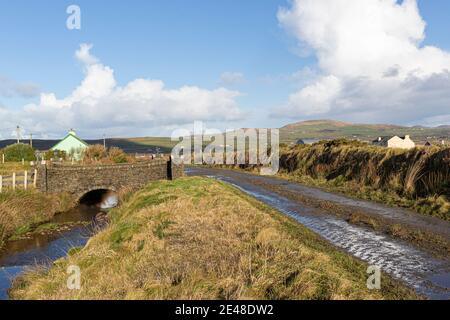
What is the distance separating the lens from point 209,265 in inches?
342

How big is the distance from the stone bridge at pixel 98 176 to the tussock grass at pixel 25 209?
159 centimetres

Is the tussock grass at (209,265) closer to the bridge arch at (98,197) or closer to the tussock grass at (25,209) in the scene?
the tussock grass at (25,209)

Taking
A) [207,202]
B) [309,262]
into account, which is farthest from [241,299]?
[207,202]

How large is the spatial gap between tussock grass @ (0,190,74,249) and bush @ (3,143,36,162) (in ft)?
100

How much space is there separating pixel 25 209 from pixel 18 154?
38167 millimetres

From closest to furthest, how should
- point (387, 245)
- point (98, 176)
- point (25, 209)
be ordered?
1. point (387, 245)
2. point (25, 209)
3. point (98, 176)

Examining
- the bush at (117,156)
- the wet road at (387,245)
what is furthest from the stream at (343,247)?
the bush at (117,156)

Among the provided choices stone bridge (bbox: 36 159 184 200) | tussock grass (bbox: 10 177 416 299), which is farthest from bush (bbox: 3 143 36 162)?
tussock grass (bbox: 10 177 416 299)

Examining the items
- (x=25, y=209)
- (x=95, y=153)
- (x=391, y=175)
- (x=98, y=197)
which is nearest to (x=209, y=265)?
(x=391, y=175)

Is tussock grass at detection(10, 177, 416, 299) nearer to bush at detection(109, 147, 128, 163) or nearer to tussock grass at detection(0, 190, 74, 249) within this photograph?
tussock grass at detection(0, 190, 74, 249)

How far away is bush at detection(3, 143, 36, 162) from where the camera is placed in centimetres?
5588

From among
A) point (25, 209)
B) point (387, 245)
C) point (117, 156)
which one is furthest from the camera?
point (117, 156)

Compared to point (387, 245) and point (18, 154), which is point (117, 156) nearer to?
point (18, 154)
